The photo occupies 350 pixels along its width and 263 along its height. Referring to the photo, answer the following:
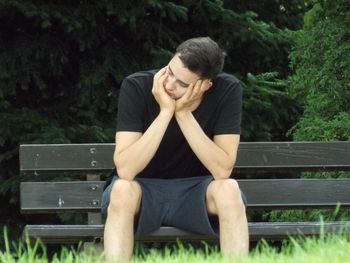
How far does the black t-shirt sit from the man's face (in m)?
0.18

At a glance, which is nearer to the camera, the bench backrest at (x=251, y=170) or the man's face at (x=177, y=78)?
the man's face at (x=177, y=78)

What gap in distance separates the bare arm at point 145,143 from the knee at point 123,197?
8cm

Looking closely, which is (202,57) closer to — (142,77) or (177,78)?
(177,78)

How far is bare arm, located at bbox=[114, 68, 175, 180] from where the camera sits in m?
5.46

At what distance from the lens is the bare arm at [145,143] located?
546 cm

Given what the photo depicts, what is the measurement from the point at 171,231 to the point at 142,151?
462 millimetres

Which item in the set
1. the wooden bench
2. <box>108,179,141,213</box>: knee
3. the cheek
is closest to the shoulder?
the cheek

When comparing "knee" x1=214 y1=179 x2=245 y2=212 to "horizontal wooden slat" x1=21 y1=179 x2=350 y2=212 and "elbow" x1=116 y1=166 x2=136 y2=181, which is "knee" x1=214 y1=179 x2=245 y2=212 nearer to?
"elbow" x1=116 y1=166 x2=136 y2=181

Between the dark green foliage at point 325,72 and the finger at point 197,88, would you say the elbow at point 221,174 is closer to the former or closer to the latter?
the finger at point 197,88

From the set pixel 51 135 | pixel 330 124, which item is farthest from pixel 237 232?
pixel 51 135

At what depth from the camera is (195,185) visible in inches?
223

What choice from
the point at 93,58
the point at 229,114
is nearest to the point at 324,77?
the point at 93,58

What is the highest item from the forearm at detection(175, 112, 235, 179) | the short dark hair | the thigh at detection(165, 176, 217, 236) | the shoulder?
the short dark hair

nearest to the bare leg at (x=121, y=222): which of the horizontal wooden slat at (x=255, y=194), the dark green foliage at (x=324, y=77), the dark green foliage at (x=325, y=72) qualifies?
the horizontal wooden slat at (x=255, y=194)
